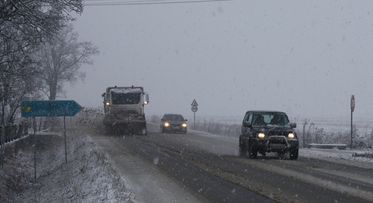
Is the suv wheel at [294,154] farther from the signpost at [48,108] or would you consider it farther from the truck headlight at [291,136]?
the signpost at [48,108]

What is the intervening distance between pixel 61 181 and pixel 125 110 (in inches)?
972

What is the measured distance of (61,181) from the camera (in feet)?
Answer: 71.4

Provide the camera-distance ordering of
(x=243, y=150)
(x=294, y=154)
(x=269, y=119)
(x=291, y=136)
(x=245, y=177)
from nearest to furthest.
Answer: (x=245, y=177) → (x=291, y=136) → (x=294, y=154) → (x=269, y=119) → (x=243, y=150)

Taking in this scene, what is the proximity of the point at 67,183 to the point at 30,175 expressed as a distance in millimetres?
6640

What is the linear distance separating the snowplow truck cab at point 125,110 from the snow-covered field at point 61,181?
12443 millimetres

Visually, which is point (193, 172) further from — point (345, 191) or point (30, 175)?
point (30, 175)

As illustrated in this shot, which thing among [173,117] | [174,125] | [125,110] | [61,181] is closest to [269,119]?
[61,181]

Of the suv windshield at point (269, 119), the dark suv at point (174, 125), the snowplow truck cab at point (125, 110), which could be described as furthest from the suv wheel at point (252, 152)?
the dark suv at point (174, 125)

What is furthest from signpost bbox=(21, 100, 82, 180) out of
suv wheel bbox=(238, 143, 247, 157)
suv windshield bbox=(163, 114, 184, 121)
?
suv windshield bbox=(163, 114, 184, 121)

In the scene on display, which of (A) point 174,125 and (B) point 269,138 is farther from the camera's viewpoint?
(A) point 174,125

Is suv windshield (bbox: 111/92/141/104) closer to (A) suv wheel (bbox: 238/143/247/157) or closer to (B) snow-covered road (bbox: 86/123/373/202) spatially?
(B) snow-covered road (bbox: 86/123/373/202)

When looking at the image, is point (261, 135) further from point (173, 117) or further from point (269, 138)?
point (173, 117)

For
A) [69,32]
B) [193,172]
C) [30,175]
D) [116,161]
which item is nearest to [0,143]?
[30,175]

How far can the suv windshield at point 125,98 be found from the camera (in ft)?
152
